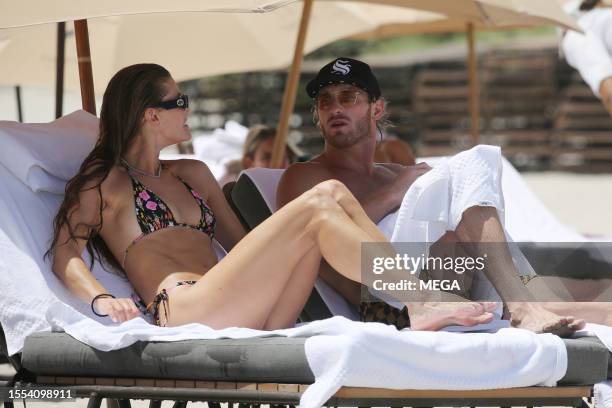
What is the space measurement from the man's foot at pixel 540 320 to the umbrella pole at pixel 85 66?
1.92m

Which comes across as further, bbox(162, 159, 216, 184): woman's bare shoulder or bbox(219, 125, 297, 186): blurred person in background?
bbox(219, 125, 297, 186): blurred person in background

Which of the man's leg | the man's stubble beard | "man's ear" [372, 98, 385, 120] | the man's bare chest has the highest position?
"man's ear" [372, 98, 385, 120]

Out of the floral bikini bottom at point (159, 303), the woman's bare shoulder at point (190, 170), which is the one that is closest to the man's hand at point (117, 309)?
the floral bikini bottom at point (159, 303)

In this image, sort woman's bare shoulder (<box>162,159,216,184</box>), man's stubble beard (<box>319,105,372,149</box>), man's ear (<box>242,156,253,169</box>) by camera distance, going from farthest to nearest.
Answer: man's ear (<box>242,156,253,169</box>), man's stubble beard (<box>319,105,372,149</box>), woman's bare shoulder (<box>162,159,216,184</box>)

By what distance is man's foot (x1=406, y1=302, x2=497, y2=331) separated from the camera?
3.24m

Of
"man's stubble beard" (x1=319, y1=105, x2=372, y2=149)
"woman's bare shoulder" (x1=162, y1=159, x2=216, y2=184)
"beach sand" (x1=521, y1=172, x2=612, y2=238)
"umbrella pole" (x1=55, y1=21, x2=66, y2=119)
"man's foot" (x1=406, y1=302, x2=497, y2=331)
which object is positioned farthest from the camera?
"beach sand" (x1=521, y1=172, x2=612, y2=238)

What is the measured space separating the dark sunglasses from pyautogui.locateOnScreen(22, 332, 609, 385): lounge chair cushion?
0.94 m

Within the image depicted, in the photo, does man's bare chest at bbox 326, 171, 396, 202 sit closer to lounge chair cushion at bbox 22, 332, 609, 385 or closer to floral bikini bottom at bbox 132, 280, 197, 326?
floral bikini bottom at bbox 132, 280, 197, 326

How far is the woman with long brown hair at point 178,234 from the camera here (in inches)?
131

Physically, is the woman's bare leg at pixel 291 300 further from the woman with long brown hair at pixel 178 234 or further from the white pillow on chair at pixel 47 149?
the white pillow on chair at pixel 47 149

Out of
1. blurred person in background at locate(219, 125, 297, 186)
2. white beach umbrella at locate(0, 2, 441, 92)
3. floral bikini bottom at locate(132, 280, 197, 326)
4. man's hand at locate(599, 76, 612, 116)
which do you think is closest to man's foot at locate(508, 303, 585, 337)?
floral bikini bottom at locate(132, 280, 197, 326)

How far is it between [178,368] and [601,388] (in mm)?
1112

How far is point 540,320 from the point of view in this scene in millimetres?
3186

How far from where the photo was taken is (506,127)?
18281mm
